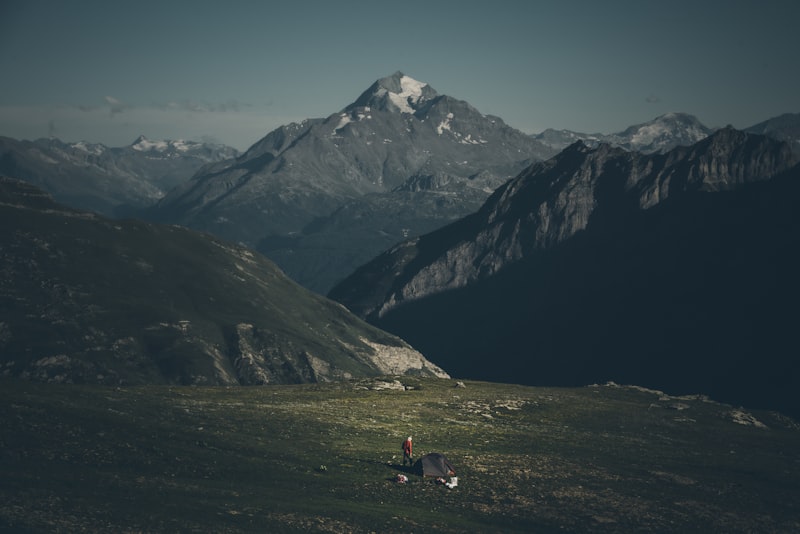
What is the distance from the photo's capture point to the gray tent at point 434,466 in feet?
244

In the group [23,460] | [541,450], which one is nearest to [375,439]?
[541,450]

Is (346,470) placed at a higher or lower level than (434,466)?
lower

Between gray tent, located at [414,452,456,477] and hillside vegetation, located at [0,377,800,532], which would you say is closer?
hillside vegetation, located at [0,377,800,532]

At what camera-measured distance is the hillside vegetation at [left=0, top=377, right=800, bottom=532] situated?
57.7m

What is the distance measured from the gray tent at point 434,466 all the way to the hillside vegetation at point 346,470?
1.28 m

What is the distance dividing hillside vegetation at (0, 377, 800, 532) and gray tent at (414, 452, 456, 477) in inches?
50.3

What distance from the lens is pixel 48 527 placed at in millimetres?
49781

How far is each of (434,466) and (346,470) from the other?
8.60 metres

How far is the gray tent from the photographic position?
74312 mm

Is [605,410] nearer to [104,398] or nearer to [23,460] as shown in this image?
[104,398]

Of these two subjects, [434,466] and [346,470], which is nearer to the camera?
[346,470]

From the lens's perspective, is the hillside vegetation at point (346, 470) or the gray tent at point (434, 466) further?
the gray tent at point (434, 466)

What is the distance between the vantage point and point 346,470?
245 ft

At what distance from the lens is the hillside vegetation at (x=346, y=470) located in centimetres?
5766
